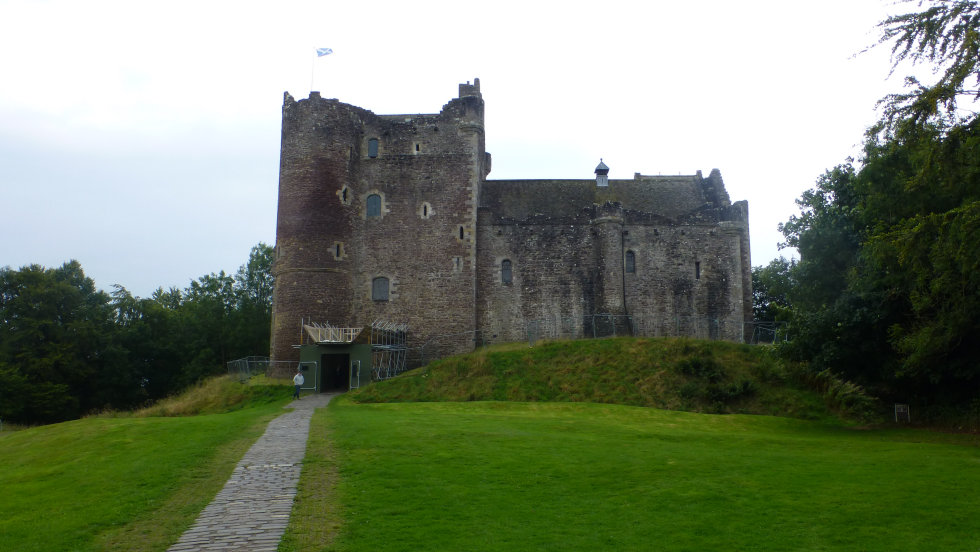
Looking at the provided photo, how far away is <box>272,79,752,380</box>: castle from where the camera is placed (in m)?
35.8

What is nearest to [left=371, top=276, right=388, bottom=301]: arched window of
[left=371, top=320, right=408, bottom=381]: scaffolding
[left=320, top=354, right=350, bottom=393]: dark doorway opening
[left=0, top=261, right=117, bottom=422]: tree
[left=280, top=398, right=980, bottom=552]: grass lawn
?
[left=371, top=320, right=408, bottom=381]: scaffolding

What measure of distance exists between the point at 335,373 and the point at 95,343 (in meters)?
21.6

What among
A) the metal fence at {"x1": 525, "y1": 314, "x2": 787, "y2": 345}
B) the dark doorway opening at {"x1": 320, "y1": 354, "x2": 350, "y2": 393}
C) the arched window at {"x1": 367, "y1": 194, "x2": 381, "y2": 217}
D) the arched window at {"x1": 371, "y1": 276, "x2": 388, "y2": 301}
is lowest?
the dark doorway opening at {"x1": 320, "y1": 354, "x2": 350, "y2": 393}

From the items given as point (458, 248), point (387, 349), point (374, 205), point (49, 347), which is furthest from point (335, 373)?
point (49, 347)

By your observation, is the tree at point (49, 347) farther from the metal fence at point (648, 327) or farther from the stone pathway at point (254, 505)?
the stone pathway at point (254, 505)

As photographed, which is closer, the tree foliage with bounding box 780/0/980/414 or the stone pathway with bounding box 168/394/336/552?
the stone pathway with bounding box 168/394/336/552

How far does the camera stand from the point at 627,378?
28031 millimetres

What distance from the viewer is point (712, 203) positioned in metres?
39.3

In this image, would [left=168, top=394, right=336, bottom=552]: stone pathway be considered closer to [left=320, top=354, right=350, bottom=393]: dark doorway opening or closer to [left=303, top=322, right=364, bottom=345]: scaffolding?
[left=303, top=322, right=364, bottom=345]: scaffolding

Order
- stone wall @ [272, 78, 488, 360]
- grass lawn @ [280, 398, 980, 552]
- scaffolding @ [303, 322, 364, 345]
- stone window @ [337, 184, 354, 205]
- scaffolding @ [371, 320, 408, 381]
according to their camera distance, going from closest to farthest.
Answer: grass lawn @ [280, 398, 980, 552]
scaffolding @ [303, 322, 364, 345]
scaffolding @ [371, 320, 408, 381]
stone wall @ [272, 78, 488, 360]
stone window @ [337, 184, 354, 205]

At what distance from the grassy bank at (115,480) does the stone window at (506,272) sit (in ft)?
53.3

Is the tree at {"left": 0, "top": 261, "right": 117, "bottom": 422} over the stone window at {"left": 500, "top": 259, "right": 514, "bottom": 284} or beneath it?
beneath

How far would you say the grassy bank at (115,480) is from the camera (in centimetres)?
999

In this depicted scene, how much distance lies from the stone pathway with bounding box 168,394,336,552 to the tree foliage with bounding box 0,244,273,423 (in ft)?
108
